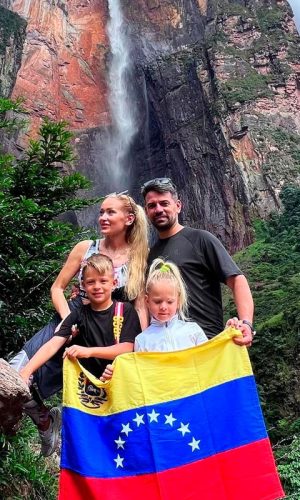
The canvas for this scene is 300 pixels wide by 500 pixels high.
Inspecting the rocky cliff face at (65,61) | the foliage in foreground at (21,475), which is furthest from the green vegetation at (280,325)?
the rocky cliff face at (65,61)

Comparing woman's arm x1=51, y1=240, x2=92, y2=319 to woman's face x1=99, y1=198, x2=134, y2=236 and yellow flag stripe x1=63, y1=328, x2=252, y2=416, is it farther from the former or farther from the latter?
yellow flag stripe x1=63, y1=328, x2=252, y2=416

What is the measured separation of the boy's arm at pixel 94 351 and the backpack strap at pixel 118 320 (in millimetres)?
48

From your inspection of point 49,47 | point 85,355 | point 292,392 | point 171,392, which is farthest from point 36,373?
point 49,47

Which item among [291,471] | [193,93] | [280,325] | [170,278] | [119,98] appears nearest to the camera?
[170,278]

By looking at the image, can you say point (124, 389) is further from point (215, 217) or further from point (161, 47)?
point (161, 47)

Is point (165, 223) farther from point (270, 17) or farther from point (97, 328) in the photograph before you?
point (270, 17)

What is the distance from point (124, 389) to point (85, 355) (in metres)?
Answer: 0.26

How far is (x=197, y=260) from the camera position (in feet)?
9.46

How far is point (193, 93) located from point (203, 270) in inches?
1519

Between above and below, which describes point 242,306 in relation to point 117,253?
below

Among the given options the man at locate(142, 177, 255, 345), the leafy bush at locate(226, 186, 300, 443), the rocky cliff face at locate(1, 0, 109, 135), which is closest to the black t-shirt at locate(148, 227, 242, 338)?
the man at locate(142, 177, 255, 345)

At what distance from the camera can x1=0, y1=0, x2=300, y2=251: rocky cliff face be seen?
35812 mm

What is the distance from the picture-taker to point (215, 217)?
3569cm

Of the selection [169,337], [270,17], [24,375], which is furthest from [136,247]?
[270,17]
